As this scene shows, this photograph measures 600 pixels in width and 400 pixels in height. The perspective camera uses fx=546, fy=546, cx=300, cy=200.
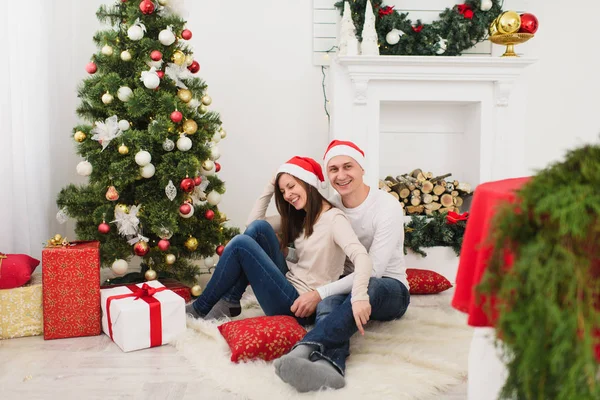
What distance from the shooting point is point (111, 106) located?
289 centimetres

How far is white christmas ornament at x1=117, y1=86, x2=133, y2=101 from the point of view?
281 cm

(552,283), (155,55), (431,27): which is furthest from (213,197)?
(552,283)

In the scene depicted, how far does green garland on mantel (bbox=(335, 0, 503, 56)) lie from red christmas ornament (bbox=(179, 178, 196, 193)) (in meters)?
1.52

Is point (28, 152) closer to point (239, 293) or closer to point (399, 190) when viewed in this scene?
point (239, 293)

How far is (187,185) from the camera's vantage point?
9.29ft

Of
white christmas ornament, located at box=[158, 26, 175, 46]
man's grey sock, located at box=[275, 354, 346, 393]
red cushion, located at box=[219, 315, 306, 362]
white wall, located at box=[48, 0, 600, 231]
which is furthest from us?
white wall, located at box=[48, 0, 600, 231]

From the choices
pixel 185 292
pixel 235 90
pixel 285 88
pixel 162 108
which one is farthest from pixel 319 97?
pixel 185 292

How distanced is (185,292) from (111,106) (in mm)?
1065

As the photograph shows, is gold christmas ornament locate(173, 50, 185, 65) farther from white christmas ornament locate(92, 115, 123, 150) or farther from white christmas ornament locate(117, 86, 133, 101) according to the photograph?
white christmas ornament locate(92, 115, 123, 150)

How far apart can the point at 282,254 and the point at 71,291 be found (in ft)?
3.14

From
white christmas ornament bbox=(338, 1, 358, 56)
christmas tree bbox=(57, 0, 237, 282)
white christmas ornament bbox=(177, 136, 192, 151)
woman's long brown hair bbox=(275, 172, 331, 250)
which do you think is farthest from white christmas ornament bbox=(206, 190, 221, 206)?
white christmas ornament bbox=(338, 1, 358, 56)

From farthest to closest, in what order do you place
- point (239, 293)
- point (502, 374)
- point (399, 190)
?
point (399, 190)
point (239, 293)
point (502, 374)

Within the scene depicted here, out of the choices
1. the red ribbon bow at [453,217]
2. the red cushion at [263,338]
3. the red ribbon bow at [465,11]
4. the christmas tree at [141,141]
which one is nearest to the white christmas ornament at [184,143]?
the christmas tree at [141,141]

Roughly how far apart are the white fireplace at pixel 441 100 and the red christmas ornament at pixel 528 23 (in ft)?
0.60
